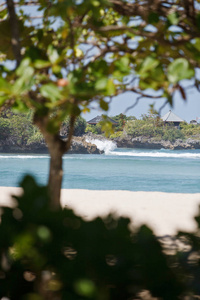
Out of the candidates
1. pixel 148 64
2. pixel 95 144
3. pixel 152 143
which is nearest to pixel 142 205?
pixel 148 64

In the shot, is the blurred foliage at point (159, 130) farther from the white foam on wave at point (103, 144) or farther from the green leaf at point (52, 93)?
the green leaf at point (52, 93)

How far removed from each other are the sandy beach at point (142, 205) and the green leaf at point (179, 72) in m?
3.03

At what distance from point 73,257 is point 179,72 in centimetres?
72

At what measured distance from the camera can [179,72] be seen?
117 cm

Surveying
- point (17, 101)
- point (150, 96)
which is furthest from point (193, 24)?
point (17, 101)

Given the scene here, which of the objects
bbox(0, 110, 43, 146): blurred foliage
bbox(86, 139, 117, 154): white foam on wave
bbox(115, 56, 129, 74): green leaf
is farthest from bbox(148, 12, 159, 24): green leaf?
bbox(86, 139, 117, 154): white foam on wave

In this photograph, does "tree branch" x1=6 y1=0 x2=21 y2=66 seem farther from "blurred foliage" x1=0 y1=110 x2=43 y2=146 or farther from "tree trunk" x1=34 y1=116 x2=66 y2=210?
"blurred foliage" x1=0 y1=110 x2=43 y2=146

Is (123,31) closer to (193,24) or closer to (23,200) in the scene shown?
(193,24)

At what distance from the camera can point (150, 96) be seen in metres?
2.11

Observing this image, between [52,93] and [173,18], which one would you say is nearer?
[52,93]

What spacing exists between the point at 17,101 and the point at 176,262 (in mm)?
897

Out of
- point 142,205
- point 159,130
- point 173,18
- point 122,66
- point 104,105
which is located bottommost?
point 159,130

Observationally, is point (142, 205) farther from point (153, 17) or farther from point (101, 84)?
point (101, 84)

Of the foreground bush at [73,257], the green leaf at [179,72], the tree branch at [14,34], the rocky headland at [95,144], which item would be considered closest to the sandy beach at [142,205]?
the foreground bush at [73,257]
